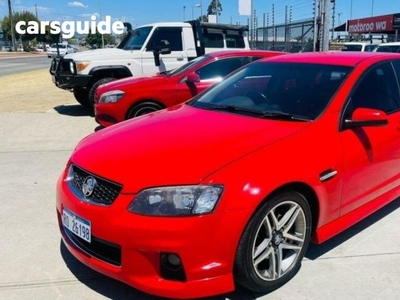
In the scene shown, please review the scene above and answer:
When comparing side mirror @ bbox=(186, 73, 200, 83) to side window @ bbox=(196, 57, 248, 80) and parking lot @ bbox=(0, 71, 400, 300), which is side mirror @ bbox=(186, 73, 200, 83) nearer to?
side window @ bbox=(196, 57, 248, 80)

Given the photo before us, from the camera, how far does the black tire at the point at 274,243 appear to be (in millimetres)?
2562

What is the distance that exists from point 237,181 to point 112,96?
17.1 ft

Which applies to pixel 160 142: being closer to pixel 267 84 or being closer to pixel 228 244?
pixel 228 244

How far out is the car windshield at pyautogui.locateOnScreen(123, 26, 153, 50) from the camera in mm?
10452

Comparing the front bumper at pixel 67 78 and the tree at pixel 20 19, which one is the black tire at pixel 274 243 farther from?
the tree at pixel 20 19

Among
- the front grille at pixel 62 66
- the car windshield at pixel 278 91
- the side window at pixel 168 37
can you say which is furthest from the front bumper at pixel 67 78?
the car windshield at pixel 278 91

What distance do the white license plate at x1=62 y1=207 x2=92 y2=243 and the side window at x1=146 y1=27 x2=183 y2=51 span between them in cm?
794

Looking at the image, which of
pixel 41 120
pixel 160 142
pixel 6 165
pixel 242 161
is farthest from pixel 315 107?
pixel 41 120

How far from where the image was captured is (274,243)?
112 inches

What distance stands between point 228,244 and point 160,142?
3.01 feet

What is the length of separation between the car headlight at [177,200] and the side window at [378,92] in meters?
1.43

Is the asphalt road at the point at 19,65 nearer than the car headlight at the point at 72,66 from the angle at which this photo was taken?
No

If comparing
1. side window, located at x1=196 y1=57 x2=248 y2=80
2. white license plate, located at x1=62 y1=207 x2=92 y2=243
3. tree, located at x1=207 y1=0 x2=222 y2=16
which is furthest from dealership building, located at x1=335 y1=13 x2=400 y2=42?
white license plate, located at x1=62 y1=207 x2=92 y2=243

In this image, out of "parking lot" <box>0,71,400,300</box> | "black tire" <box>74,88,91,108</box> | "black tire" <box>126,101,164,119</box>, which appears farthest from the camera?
"black tire" <box>74,88,91,108</box>
